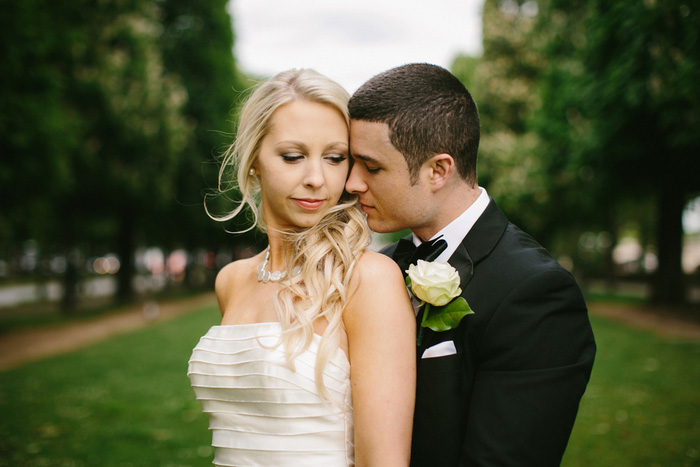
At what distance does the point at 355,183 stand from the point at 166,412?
7550 mm

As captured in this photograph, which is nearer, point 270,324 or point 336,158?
point 270,324

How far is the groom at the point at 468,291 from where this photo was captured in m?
2.16

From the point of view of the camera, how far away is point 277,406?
2410mm

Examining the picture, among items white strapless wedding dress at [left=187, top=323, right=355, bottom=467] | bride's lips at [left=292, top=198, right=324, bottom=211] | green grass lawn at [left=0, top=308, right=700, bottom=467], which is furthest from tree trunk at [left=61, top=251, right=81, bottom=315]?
bride's lips at [left=292, top=198, right=324, bottom=211]

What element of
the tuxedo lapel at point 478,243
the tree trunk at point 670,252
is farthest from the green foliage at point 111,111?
the tree trunk at point 670,252

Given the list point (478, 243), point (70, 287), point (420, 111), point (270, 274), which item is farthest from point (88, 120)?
point (478, 243)

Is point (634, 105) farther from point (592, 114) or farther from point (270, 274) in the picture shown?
point (270, 274)

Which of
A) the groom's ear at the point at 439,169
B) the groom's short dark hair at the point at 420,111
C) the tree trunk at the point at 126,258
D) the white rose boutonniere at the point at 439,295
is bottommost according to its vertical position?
the tree trunk at the point at 126,258

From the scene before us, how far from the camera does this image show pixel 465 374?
2344 millimetres

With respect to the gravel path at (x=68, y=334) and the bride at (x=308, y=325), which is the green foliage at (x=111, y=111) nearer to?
the bride at (x=308, y=325)

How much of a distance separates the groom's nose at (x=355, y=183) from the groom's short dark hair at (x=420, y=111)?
0.27 meters

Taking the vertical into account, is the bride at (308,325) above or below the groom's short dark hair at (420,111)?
below

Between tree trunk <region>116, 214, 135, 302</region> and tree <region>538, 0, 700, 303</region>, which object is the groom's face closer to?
tree <region>538, 0, 700, 303</region>

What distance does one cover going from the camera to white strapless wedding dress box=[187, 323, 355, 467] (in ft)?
7.77
